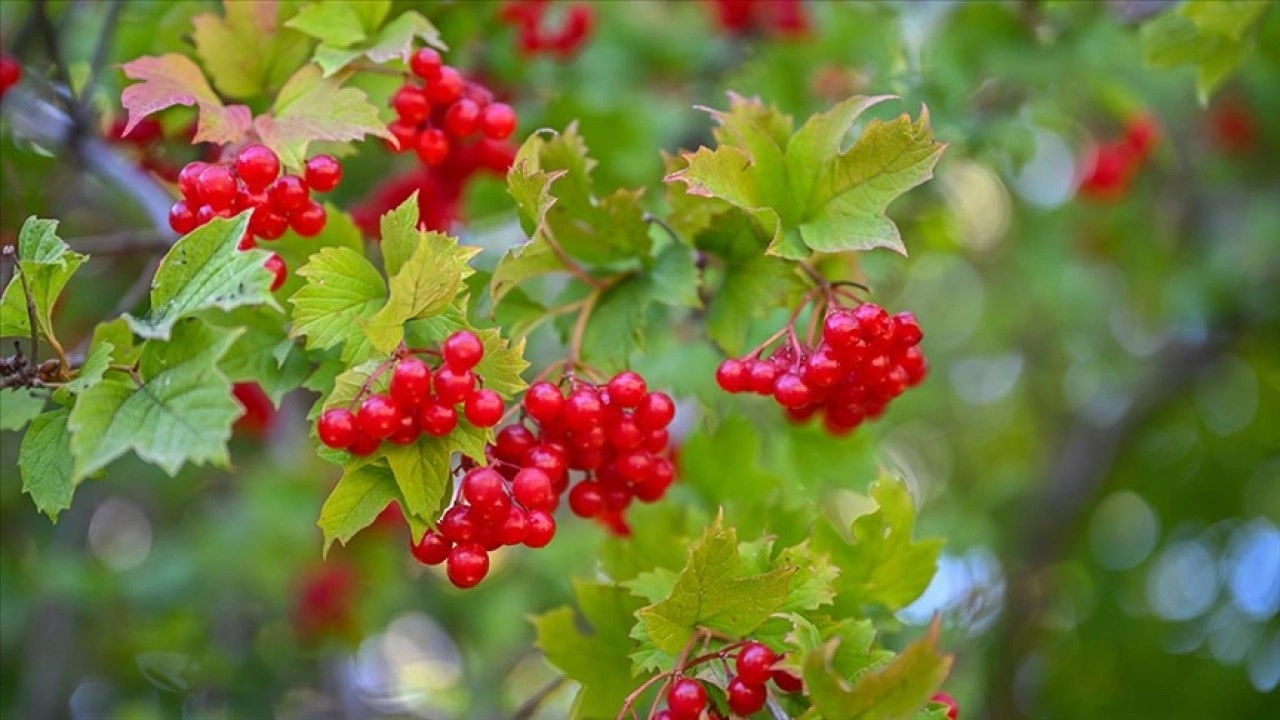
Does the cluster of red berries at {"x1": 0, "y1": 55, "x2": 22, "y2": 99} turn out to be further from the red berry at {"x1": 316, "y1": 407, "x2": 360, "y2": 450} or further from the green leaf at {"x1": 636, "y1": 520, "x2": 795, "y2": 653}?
the green leaf at {"x1": 636, "y1": 520, "x2": 795, "y2": 653}

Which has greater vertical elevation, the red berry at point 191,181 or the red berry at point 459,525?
the red berry at point 191,181

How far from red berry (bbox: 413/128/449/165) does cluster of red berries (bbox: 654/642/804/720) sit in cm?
95

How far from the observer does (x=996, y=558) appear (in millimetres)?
4723

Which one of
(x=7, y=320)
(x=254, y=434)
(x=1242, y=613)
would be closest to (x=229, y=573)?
(x=254, y=434)

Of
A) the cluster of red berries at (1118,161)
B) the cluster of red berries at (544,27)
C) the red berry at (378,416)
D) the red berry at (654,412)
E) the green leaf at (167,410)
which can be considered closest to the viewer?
the green leaf at (167,410)

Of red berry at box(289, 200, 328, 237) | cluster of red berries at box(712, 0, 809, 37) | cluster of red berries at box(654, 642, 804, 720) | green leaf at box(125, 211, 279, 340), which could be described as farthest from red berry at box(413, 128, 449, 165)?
cluster of red berries at box(712, 0, 809, 37)

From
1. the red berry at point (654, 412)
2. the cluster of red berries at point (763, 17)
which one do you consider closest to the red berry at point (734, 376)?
the red berry at point (654, 412)

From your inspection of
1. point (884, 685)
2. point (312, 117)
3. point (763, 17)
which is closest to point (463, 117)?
point (312, 117)

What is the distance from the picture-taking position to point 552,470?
160 centimetres

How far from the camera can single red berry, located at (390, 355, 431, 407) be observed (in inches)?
58.3

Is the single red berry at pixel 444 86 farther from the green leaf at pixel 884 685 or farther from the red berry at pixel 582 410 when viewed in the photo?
the green leaf at pixel 884 685

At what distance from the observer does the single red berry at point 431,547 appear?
1573mm

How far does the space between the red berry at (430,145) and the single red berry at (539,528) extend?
0.68m

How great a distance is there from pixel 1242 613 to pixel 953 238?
2386 mm
